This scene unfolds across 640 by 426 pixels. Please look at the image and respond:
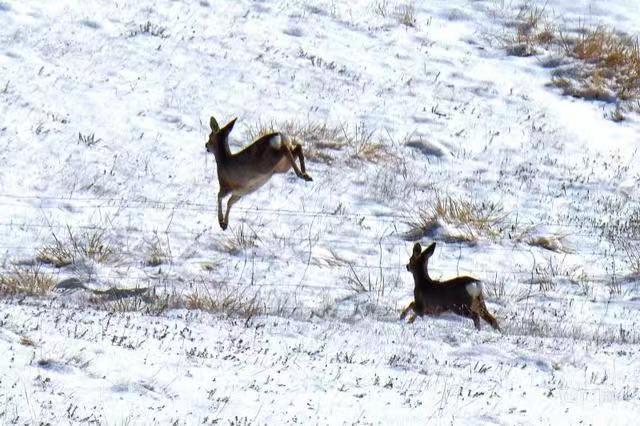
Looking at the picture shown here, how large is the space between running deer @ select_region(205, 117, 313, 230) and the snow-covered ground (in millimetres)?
1048

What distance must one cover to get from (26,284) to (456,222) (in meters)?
5.66

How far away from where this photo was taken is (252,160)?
11.8 meters

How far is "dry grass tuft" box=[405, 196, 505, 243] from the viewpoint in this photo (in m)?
16.2

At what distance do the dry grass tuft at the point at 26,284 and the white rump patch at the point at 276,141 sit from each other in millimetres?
2603

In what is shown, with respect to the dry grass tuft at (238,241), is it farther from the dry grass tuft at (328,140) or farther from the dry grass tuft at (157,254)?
the dry grass tuft at (328,140)

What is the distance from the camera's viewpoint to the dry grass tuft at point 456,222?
1617cm

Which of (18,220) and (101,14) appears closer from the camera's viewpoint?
(18,220)

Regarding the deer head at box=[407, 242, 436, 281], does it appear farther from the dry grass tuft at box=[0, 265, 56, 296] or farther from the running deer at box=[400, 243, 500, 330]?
the dry grass tuft at box=[0, 265, 56, 296]

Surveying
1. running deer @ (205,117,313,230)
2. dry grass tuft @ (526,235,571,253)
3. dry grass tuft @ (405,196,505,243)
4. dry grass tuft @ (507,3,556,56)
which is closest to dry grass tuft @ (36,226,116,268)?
running deer @ (205,117,313,230)

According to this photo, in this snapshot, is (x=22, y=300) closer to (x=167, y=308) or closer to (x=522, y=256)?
(x=167, y=308)

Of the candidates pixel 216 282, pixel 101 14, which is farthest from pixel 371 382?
pixel 101 14

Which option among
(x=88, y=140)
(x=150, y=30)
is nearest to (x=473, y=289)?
(x=88, y=140)

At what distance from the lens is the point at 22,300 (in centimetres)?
1156

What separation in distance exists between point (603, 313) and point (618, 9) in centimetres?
1113
